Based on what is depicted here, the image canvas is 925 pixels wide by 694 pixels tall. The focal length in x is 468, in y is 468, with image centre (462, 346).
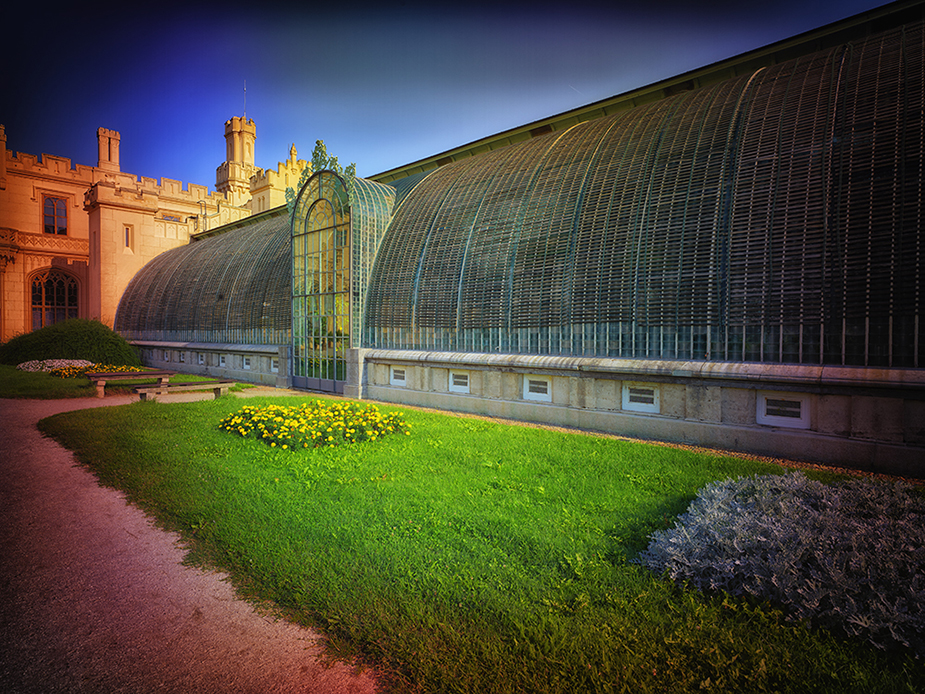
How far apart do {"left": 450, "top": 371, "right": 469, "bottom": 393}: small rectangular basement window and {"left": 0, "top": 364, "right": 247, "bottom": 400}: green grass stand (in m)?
11.0

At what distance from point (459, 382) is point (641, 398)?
5816 mm

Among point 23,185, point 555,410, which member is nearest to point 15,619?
point 555,410

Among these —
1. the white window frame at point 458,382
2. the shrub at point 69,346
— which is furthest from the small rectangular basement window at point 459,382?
the shrub at point 69,346

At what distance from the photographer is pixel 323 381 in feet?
65.2

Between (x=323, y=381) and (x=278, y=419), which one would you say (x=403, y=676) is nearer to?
(x=278, y=419)

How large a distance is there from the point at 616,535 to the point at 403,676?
322 centimetres

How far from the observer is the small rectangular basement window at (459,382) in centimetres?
1484

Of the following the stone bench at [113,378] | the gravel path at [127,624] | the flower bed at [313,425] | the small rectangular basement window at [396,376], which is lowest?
the gravel path at [127,624]

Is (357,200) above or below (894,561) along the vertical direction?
above

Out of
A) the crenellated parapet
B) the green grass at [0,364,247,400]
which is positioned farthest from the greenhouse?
the crenellated parapet

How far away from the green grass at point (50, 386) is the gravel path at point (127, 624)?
563 inches

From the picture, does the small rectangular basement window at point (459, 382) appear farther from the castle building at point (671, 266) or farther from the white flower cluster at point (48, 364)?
the white flower cluster at point (48, 364)

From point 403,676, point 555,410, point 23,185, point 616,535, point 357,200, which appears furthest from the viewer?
point 23,185

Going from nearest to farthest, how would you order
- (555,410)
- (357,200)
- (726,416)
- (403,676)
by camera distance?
(403,676) < (726,416) < (555,410) < (357,200)
